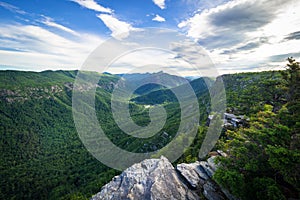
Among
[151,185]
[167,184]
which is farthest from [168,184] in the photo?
[151,185]

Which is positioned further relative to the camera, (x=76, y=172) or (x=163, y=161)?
(x=76, y=172)

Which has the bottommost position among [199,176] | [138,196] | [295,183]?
[138,196]

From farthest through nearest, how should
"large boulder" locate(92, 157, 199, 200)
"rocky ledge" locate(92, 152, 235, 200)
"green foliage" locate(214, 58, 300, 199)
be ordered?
"large boulder" locate(92, 157, 199, 200) → "rocky ledge" locate(92, 152, 235, 200) → "green foliage" locate(214, 58, 300, 199)

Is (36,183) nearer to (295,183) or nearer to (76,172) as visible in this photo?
(76,172)

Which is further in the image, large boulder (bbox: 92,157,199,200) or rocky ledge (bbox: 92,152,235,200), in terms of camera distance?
large boulder (bbox: 92,157,199,200)

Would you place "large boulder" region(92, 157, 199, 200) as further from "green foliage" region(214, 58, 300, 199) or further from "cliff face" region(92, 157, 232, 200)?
"green foliage" region(214, 58, 300, 199)

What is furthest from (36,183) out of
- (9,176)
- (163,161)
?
(163,161)

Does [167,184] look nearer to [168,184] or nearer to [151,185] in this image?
[168,184]

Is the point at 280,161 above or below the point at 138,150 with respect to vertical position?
above

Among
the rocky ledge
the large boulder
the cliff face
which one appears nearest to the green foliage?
the rocky ledge
